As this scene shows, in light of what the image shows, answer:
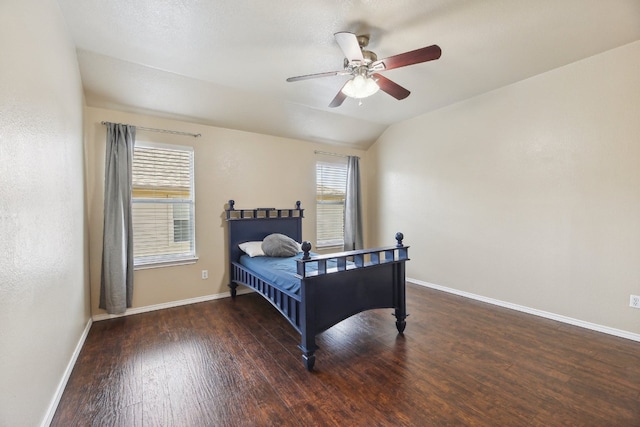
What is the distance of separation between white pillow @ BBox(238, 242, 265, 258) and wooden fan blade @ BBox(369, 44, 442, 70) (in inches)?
100

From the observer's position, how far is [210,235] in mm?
3889

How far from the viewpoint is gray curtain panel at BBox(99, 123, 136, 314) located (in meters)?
3.11

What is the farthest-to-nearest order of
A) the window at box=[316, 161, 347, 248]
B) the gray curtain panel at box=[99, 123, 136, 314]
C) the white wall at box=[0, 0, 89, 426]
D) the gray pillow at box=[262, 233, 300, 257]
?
the window at box=[316, 161, 347, 248] → the gray pillow at box=[262, 233, 300, 257] → the gray curtain panel at box=[99, 123, 136, 314] → the white wall at box=[0, 0, 89, 426]

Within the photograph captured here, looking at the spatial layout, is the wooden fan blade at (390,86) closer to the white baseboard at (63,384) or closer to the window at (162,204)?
the window at (162,204)

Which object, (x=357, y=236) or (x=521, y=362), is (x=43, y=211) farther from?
(x=357, y=236)

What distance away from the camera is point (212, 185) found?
3891 mm

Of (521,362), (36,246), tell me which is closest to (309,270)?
(36,246)

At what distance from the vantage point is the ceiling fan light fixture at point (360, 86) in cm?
234

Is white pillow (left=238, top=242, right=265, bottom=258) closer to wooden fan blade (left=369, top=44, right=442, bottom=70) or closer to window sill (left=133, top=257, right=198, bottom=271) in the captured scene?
A: window sill (left=133, top=257, right=198, bottom=271)

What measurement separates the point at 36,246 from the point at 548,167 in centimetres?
453

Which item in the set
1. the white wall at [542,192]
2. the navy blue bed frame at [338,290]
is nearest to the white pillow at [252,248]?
the navy blue bed frame at [338,290]

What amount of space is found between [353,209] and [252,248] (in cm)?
221

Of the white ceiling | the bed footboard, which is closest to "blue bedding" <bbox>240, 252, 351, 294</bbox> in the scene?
the bed footboard

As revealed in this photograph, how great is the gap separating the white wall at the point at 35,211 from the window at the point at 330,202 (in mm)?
3397
